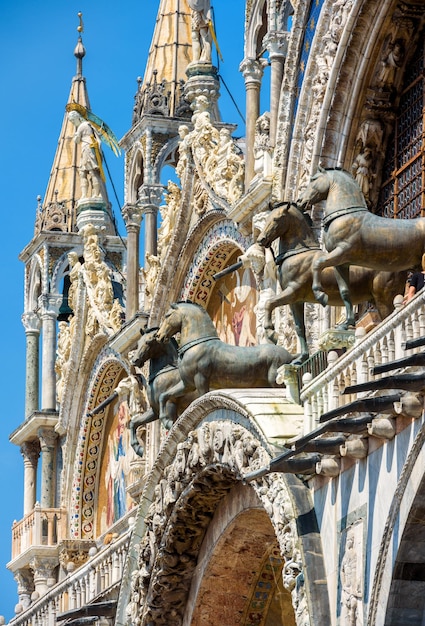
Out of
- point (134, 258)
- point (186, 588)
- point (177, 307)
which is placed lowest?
point (186, 588)

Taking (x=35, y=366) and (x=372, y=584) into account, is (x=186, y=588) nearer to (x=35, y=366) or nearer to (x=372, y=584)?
(x=372, y=584)

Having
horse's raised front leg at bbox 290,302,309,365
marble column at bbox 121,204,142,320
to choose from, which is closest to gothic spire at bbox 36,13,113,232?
marble column at bbox 121,204,142,320

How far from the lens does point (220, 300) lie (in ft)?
98.6

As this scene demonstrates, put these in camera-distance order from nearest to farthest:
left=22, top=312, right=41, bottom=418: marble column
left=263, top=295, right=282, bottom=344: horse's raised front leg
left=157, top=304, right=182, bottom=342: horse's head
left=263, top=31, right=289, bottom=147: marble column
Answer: left=263, top=295, right=282, bottom=344: horse's raised front leg → left=157, top=304, right=182, bottom=342: horse's head → left=263, top=31, right=289, bottom=147: marble column → left=22, top=312, right=41, bottom=418: marble column

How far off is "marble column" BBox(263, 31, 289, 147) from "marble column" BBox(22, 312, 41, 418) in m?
13.3

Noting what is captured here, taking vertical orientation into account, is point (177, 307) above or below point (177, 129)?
below

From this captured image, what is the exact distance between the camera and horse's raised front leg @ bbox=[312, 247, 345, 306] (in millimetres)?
20562

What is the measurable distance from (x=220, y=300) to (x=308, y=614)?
1197cm

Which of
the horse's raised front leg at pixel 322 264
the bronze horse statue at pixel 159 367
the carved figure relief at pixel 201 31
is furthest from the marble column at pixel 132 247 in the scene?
the horse's raised front leg at pixel 322 264

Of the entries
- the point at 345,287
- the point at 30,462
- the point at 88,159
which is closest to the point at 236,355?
the point at 345,287

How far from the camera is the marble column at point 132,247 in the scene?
34.0 meters

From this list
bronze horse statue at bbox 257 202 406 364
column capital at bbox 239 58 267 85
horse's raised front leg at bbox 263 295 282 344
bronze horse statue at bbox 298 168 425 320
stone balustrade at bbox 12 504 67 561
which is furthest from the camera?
stone balustrade at bbox 12 504 67 561

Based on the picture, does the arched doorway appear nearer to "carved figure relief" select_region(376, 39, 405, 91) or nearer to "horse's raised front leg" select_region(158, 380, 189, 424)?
"horse's raised front leg" select_region(158, 380, 189, 424)


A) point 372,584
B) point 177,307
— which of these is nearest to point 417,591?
point 372,584
